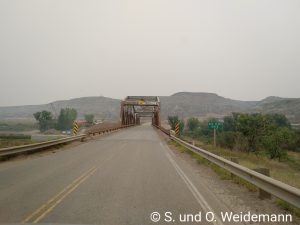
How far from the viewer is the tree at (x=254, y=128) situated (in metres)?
66.1

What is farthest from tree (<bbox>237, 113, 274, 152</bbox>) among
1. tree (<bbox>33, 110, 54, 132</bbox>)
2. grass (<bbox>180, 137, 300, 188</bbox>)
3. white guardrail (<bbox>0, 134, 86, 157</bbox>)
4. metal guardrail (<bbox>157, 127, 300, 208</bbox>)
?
metal guardrail (<bbox>157, 127, 300, 208</bbox>)

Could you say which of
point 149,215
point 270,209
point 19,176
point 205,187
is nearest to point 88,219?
point 149,215

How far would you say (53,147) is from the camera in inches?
955

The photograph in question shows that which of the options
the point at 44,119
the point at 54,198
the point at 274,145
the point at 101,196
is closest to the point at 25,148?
the point at 54,198

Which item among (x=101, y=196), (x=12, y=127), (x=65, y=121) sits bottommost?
(x=101, y=196)

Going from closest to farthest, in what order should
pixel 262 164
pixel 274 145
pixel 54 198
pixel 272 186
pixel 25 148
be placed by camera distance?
pixel 272 186 → pixel 54 198 → pixel 25 148 → pixel 262 164 → pixel 274 145

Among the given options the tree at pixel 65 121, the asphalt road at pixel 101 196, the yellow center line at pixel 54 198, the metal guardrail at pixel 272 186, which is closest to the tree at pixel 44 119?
the tree at pixel 65 121

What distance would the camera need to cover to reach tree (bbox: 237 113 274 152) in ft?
217

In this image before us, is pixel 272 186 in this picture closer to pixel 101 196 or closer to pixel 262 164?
pixel 101 196

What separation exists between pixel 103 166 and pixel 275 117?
133 meters

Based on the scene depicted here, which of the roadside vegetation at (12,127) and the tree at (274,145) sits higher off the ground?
the roadside vegetation at (12,127)

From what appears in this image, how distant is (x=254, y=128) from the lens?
6606cm

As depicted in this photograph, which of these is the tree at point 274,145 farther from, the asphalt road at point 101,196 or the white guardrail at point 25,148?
the asphalt road at point 101,196

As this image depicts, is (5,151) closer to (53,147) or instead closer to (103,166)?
(103,166)
